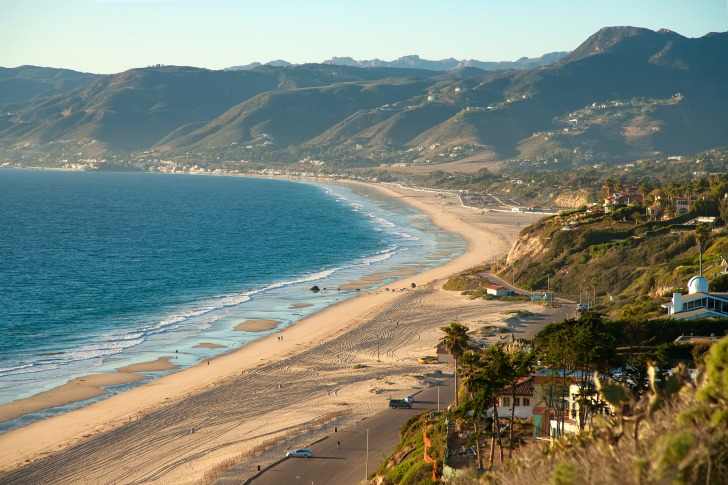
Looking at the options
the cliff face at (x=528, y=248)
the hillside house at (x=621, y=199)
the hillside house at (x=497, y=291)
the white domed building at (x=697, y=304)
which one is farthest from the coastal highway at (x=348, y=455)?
the hillside house at (x=621, y=199)

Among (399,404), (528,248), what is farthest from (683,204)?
(399,404)

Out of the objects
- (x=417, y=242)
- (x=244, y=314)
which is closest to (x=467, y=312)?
(x=244, y=314)

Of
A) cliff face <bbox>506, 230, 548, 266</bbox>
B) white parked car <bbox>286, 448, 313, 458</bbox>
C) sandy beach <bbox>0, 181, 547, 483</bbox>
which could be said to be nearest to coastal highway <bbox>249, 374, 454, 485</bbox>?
white parked car <bbox>286, 448, 313, 458</bbox>

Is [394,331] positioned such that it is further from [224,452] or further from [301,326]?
[224,452]

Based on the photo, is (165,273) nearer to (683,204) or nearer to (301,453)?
(683,204)

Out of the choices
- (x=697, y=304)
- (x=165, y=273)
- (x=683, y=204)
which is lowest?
(x=165, y=273)

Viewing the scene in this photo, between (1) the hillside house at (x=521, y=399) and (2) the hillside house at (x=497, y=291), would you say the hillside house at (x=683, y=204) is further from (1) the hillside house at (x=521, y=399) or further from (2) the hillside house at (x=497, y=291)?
(1) the hillside house at (x=521, y=399)
